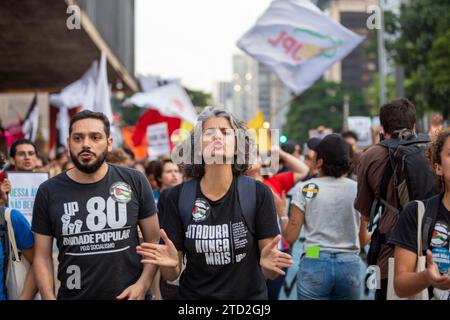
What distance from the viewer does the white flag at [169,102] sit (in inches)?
533

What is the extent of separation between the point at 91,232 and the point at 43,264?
1.09 feet

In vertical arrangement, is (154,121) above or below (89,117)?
above

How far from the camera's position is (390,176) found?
4.75m

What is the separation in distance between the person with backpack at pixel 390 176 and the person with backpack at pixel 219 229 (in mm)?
1162

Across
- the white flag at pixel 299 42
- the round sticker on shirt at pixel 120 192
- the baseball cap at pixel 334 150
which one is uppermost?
the white flag at pixel 299 42

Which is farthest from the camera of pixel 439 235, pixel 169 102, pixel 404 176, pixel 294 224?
pixel 169 102

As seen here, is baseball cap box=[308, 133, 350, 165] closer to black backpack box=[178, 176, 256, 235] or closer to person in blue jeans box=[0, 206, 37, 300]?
black backpack box=[178, 176, 256, 235]

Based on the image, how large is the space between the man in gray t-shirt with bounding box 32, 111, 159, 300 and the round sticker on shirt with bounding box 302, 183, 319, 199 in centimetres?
181

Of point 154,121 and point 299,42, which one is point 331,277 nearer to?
point 299,42

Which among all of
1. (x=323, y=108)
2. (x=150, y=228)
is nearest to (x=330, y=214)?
(x=150, y=228)

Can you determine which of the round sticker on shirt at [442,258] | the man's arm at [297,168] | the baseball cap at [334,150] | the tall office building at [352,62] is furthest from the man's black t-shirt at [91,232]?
the tall office building at [352,62]

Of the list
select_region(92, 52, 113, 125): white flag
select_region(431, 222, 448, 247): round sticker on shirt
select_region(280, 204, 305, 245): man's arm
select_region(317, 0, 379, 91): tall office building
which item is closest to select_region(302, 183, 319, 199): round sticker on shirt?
select_region(280, 204, 305, 245): man's arm

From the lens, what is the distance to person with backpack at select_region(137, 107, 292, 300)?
3629 mm

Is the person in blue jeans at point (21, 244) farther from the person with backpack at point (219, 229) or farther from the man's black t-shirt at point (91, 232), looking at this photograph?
the person with backpack at point (219, 229)
